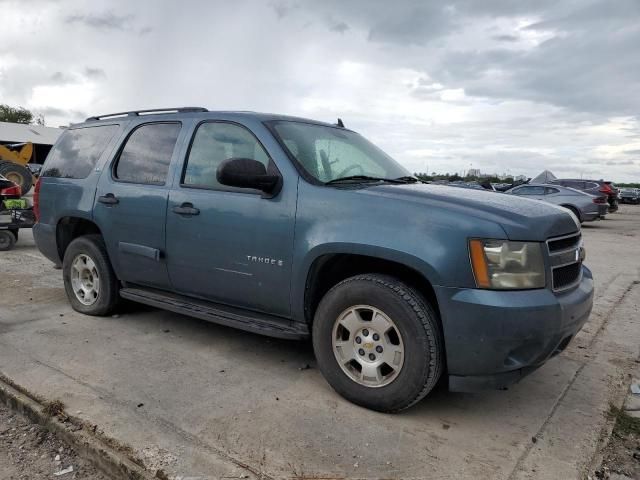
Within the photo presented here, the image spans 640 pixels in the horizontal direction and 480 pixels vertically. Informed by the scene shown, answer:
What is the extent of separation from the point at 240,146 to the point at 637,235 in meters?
15.9

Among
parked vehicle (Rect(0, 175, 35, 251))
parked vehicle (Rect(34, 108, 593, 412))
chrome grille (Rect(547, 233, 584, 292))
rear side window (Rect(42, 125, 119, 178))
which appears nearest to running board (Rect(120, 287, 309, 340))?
parked vehicle (Rect(34, 108, 593, 412))

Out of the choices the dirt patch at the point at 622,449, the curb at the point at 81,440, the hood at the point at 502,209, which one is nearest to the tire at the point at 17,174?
the curb at the point at 81,440

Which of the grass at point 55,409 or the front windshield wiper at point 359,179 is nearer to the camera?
the grass at point 55,409

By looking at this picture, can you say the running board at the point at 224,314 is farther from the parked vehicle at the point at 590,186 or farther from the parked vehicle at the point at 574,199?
the parked vehicle at the point at 590,186

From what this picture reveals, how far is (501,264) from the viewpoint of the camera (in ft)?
9.33

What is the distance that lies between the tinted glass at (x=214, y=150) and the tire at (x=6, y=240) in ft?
20.5

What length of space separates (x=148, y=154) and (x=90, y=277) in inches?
55.2

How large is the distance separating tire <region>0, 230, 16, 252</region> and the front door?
20.0 ft

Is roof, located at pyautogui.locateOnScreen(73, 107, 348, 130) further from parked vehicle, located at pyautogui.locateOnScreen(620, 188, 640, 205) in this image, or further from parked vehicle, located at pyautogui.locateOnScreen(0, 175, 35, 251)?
parked vehicle, located at pyautogui.locateOnScreen(620, 188, 640, 205)

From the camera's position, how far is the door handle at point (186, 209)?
3917 millimetres

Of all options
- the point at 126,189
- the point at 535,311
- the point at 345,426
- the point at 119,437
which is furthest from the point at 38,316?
the point at 535,311

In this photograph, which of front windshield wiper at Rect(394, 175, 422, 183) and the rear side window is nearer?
front windshield wiper at Rect(394, 175, 422, 183)

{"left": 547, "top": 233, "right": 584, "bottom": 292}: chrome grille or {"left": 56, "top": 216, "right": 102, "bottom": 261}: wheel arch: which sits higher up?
{"left": 547, "top": 233, "right": 584, "bottom": 292}: chrome grille

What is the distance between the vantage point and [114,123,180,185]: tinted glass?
4.32m
